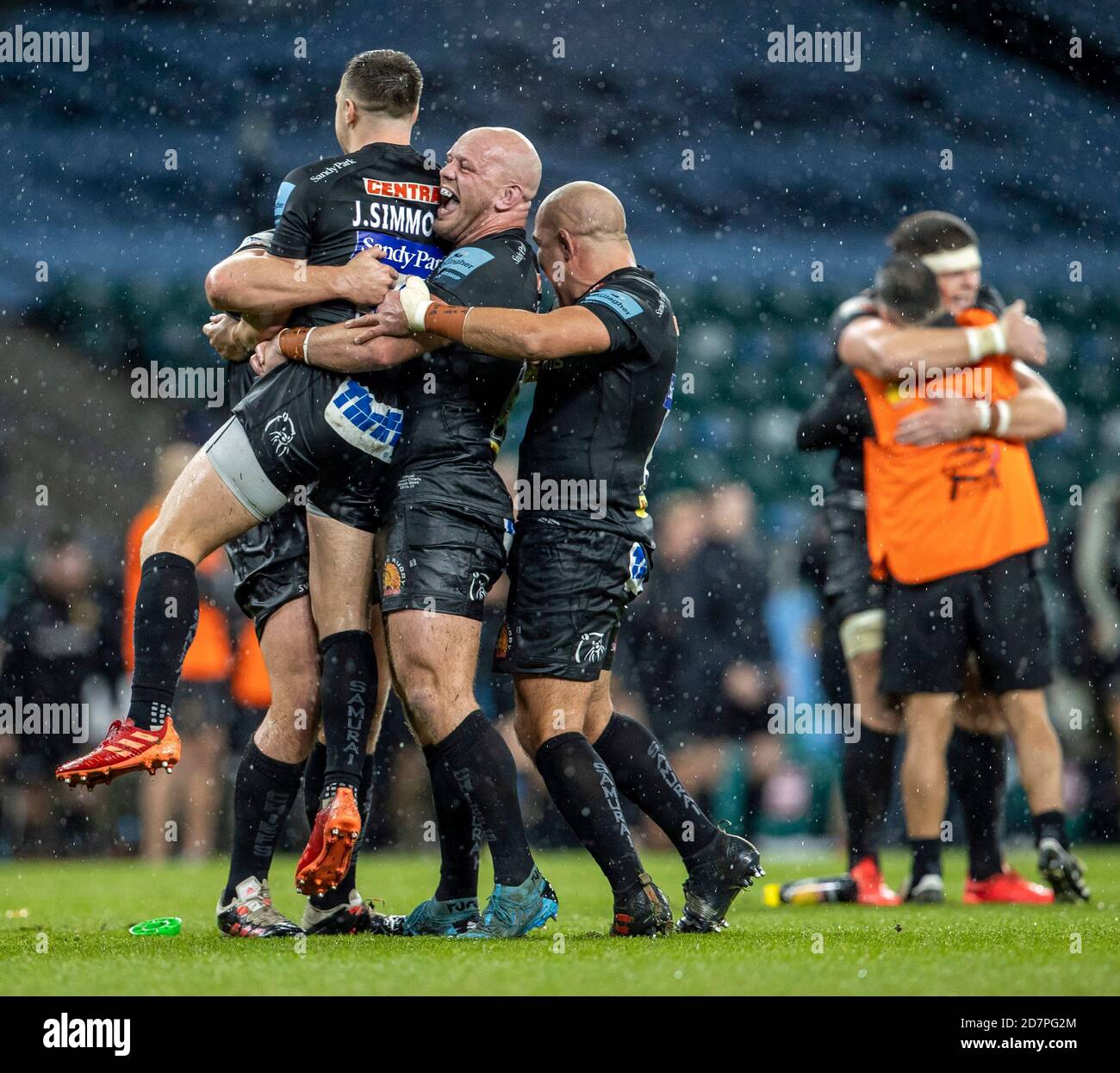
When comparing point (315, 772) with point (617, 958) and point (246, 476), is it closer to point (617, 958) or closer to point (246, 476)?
point (246, 476)

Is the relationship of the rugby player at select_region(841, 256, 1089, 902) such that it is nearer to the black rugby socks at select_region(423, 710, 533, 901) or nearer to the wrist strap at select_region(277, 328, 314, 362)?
the black rugby socks at select_region(423, 710, 533, 901)

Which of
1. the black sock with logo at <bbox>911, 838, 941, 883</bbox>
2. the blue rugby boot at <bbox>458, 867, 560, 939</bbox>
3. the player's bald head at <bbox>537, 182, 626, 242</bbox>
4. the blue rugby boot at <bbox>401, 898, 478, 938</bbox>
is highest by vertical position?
the player's bald head at <bbox>537, 182, 626, 242</bbox>

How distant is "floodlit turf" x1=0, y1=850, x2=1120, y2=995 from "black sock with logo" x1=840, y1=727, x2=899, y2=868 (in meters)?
0.41

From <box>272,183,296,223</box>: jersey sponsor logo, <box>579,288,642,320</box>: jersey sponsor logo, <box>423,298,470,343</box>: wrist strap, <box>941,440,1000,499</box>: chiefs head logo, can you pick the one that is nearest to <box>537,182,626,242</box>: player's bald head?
<box>579,288,642,320</box>: jersey sponsor logo

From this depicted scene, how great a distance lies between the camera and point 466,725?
3896 mm

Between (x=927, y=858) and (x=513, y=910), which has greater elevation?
(x=513, y=910)

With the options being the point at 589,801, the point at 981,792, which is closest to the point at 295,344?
the point at 589,801

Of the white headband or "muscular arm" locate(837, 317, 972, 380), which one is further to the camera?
the white headband

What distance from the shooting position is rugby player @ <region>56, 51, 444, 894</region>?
3.96m

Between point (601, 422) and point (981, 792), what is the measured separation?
252 centimetres

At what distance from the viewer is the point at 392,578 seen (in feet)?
13.0

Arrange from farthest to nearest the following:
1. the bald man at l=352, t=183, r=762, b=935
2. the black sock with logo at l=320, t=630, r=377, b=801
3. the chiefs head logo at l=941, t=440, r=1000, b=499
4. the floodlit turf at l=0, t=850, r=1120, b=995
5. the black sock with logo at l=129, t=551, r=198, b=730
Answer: the chiefs head logo at l=941, t=440, r=1000, b=499 → the black sock with logo at l=320, t=630, r=377, b=801 → the bald man at l=352, t=183, r=762, b=935 → the black sock with logo at l=129, t=551, r=198, b=730 → the floodlit turf at l=0, t=850, r=1120, b=995

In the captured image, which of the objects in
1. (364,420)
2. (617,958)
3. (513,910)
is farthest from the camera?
(364,420)

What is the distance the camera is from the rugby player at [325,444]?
396 centimetres
